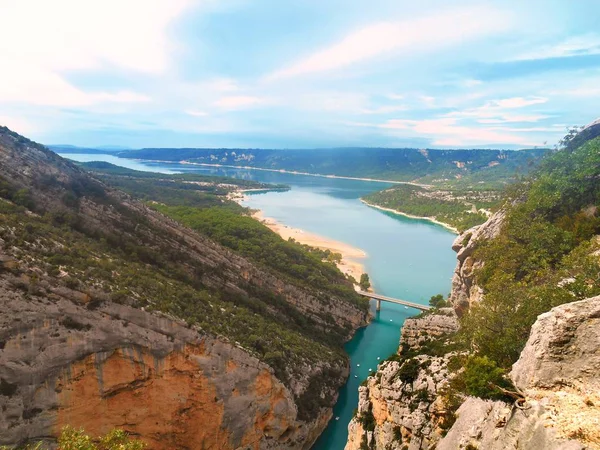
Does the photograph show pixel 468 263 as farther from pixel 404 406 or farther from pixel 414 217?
pixel 414 217

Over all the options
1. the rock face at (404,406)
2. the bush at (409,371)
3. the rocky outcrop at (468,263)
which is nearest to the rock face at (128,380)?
the rock face at (404,406)

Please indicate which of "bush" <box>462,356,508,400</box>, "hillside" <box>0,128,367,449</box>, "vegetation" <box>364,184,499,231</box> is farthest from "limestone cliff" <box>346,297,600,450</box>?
"vegetation" <box>364,184,499,231</box>

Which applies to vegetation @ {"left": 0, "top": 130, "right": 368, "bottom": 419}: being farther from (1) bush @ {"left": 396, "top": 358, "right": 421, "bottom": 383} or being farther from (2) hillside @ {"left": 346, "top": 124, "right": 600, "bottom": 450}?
(1) bush @ {"left": 396, "top": 358, "right": 421, "bottom": 383}

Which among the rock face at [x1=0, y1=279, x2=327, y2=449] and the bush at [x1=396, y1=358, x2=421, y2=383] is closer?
the bush at [x1=396, y1=358, x2=421, y2=383]

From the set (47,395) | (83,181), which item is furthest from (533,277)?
(83,181)

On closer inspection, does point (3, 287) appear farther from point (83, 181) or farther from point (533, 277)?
point (533, 277)
